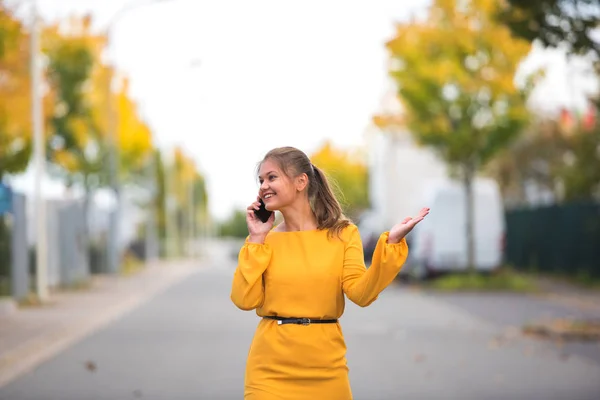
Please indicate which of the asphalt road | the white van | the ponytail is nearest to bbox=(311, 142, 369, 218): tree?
the white van

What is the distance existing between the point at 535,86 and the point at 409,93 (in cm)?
290

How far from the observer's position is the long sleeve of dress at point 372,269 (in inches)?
160

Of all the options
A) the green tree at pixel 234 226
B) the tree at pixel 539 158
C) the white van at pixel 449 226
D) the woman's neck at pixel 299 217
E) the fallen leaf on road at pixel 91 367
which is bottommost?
the green tree at pixel 234 226

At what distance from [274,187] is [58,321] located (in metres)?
12.6

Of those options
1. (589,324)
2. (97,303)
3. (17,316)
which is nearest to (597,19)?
(589,324)

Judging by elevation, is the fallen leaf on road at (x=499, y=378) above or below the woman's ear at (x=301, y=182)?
below

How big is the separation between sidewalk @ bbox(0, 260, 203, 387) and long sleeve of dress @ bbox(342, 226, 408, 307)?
6175 millimetres

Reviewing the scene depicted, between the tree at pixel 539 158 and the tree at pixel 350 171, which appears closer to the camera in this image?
the tree at pixel 539 158

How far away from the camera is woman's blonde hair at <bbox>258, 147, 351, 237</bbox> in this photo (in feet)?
14.2

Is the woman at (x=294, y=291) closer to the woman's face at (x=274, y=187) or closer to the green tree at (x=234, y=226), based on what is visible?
the woman's face at (x=274, y=187)

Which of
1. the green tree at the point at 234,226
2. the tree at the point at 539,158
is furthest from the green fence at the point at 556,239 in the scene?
the green tree at the point at 234,226

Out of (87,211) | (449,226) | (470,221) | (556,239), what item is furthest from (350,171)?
(470,221)

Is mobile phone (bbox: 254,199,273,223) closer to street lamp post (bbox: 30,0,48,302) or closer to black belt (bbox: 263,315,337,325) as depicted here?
black belt (bbox: 263,315,337,325)

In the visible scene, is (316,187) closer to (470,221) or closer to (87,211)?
(470,221)
